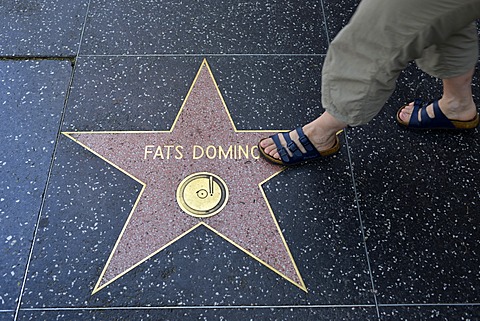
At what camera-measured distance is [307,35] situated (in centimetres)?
201

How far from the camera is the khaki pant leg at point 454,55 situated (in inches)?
53.4

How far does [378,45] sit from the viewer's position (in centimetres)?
116

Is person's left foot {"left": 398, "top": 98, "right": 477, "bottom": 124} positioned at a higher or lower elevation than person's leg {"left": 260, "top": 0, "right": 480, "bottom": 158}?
lower

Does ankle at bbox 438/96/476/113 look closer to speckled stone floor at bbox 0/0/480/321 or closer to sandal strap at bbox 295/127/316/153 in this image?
speckled stone floor at bbox 0/0/480/321

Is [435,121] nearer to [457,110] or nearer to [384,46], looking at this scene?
[457,110]

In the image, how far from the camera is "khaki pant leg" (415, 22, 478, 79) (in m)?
1.36

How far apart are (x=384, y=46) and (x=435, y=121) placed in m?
0.63

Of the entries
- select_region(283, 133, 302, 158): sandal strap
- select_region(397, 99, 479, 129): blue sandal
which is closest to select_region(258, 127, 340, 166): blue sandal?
select_region(283, 133, 302, 158): sandal strap

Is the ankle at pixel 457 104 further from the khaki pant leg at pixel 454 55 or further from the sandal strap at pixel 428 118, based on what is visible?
the khaki pant leg at pixel 454 55

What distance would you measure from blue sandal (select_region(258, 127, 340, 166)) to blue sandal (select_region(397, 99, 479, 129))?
0.33 m

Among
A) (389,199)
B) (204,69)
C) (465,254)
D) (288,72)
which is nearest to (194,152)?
(204,69)

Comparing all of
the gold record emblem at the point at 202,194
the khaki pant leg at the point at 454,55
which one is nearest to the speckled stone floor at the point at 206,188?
the gold record emblem at the point at 202,194

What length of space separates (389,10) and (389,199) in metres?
0.67

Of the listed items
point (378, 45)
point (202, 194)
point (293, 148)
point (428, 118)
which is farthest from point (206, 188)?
point (428, 118)
